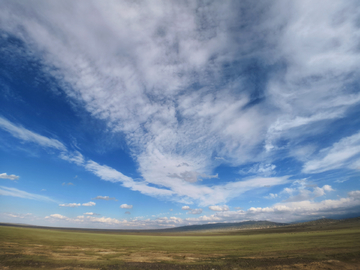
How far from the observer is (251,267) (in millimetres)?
19516

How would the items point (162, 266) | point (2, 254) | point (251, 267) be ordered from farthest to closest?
1. point (2, 254)
2. point (162, 266)
3. point (251, 267)

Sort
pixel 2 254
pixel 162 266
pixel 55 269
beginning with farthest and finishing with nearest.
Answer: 1. pixel 2 254
2. pixel 162 266
3. pixel 55 269

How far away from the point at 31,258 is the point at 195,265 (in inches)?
875

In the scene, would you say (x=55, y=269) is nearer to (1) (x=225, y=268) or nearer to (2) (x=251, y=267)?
(1) (x=225, y=268)

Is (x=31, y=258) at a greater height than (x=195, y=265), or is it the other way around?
(x=31, y=258)

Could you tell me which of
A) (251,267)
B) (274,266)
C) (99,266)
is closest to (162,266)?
(99,266)

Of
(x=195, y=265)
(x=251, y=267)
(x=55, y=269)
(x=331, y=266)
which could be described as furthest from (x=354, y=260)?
(x=55, y=269)

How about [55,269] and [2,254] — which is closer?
[55,269]

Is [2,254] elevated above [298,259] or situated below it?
above

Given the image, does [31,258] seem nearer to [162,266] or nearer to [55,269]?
[55,269]

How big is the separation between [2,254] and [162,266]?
2255 cm

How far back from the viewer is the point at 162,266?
826 inches

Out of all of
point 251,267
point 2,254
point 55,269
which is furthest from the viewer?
point 2,254

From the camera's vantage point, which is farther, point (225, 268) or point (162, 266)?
point (162, 266)
